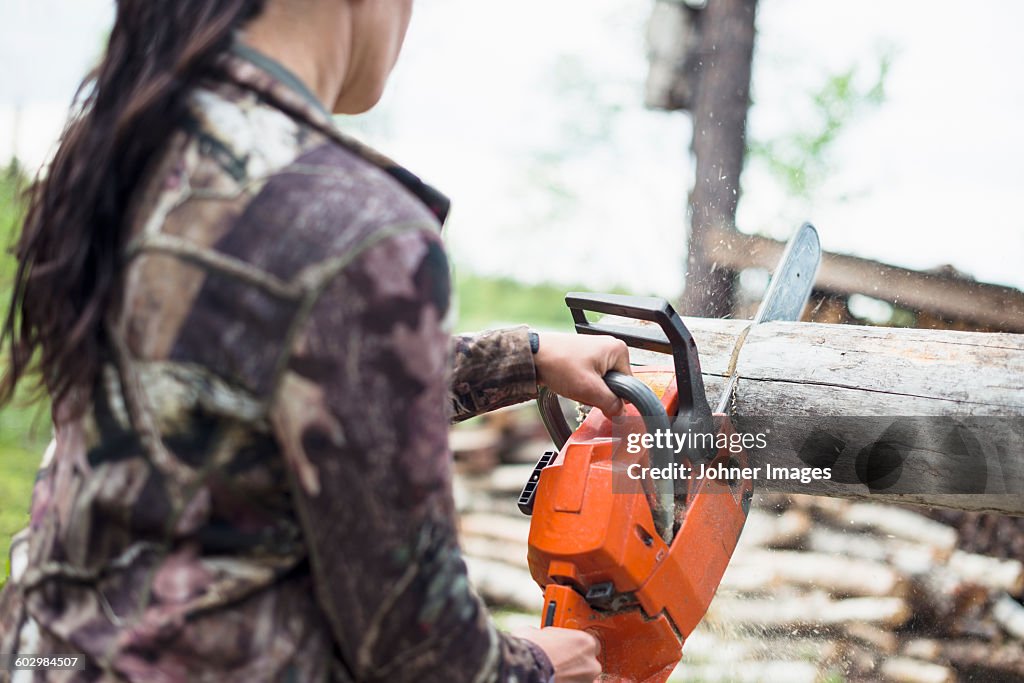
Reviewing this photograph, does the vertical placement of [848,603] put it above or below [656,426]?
below

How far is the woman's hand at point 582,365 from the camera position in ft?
5.87

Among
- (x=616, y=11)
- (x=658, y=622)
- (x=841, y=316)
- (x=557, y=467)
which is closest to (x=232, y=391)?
(x=557, y=467)

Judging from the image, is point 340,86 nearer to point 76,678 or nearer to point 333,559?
point 333,559

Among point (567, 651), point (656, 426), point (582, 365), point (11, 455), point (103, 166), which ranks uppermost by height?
point (103, 166)

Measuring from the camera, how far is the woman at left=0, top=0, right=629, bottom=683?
903 mm

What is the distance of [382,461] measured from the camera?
0.92m

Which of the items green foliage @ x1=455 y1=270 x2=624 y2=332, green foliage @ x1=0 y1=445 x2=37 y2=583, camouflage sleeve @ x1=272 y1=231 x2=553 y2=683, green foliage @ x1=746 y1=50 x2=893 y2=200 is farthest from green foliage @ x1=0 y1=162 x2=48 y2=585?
green foliage @ x1=455 y1=270 x2=624 y2=332

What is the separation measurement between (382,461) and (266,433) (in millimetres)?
124

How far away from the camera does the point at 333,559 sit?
37.5 inches

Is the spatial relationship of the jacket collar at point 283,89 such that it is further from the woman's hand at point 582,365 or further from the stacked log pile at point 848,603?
the stacked log pile at point 848,603

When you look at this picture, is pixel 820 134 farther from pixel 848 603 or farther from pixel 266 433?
pixel 266 433

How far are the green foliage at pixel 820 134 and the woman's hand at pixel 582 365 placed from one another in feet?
14.2

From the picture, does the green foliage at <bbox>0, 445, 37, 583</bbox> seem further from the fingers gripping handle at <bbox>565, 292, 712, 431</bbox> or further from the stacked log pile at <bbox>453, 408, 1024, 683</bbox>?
the fingers gripping handle at <bbox>565, 292, 712, 431</bbox>

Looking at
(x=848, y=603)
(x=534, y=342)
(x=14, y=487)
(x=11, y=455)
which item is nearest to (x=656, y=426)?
(x=534, y=342)
